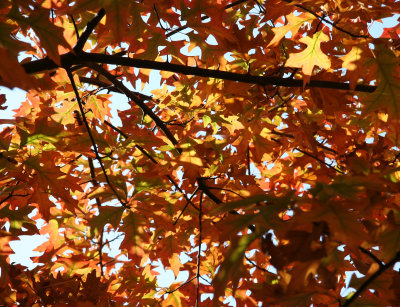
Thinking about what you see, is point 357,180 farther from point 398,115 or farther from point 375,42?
point 375,42

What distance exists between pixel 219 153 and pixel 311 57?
2.61ft

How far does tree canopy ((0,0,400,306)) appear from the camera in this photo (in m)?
1.20

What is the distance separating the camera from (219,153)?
2.42 meters

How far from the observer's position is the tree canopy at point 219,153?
3.94 feet

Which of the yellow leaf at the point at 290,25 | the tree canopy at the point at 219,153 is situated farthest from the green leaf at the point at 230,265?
the yellow leaf at the point at 290,25

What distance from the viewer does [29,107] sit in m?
3.13

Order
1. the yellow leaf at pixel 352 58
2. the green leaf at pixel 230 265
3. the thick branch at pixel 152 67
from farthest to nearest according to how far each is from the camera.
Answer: the yellow leaf at pixel 352 58
the thick branch at pixel 152 67
the green leaf at pixel 230 265

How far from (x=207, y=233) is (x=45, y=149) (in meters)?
1.01

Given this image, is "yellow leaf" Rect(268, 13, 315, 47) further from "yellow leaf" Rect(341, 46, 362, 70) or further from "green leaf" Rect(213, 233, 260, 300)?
"green leaf" Rect(213, 233, 260, 300)

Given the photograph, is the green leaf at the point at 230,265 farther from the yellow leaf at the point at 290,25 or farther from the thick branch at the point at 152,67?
the yellow leaf at the point at 290,25

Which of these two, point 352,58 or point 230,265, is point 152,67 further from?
point 230,265

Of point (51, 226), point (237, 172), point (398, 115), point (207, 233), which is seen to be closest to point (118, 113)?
point (51, 226)

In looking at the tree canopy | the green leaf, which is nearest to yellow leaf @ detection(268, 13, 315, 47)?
the tree canopy

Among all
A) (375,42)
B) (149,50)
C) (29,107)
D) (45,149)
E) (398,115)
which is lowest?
(398,115)
